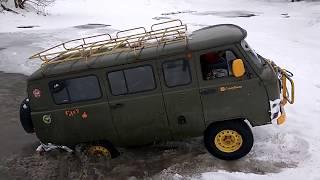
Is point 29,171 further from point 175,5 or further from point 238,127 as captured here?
point 175,5

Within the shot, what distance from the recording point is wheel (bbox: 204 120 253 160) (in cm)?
774

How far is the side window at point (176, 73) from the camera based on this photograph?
7609 millimetres

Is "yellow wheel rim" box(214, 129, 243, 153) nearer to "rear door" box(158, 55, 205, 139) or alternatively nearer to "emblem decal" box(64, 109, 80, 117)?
"rear door" box(158, 55, 205, 139)

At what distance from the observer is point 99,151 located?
28.0 feet

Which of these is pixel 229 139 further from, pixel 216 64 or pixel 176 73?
pixel 176 73

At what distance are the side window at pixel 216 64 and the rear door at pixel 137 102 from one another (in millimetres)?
851

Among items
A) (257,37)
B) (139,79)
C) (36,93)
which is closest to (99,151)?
(36,93)

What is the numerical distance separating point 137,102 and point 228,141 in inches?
68.7

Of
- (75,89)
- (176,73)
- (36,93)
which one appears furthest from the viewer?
(36,93)

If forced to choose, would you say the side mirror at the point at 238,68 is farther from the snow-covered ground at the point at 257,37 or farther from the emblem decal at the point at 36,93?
the emblem decal at the point at 36,93

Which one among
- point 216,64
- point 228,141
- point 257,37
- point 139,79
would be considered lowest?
point 257,37

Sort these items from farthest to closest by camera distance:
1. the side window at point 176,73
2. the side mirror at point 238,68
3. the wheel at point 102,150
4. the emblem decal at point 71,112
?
the wheel at point 102,150, the emblem decal at point 71,112, the side window at point 176,73, the side mirror at point 238,68

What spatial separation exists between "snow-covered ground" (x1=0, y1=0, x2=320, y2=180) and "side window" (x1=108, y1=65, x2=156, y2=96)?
1.52 metres

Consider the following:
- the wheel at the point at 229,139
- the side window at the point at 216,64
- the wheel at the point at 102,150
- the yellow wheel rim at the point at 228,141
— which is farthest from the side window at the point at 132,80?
the yellow wheel rim at the point at 228,141
